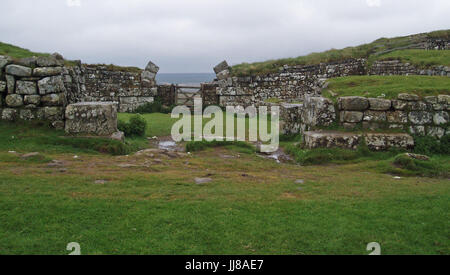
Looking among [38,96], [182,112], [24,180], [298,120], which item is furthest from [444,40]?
[24,180]

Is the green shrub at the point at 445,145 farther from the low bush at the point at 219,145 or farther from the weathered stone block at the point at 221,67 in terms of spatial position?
the weathered stone block at the point at 221,67

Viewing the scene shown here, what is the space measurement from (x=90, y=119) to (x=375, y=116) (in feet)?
30.5

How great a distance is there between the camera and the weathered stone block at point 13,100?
12.3 metres

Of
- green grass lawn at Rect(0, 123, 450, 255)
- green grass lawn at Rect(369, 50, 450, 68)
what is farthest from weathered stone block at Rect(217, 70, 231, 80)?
green grass lawn at Rect(0, 123, 450, 255)

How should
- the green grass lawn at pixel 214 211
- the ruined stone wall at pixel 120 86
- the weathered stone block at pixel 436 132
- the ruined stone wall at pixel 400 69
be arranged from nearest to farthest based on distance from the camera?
1. the green grass lawn at pixel 214 211
2. the weathered stone block at pixel 436 132
3. the ruined stone wall at pixel 400 69
4. the ruined stone wall at pixel 120 86

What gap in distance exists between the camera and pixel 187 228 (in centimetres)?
572

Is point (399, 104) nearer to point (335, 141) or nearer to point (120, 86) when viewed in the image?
point (335, 141)

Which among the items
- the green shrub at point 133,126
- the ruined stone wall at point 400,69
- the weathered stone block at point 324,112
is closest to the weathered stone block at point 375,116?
the weathered stone block at point 324,112

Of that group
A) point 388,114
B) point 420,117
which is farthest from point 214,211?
point 420,117

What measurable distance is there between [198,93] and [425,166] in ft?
54.4

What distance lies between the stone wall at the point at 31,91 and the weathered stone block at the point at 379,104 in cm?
1016

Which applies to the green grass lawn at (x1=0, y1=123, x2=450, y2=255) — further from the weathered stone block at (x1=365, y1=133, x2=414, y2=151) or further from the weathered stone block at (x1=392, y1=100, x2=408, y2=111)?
the weathered stone block at (x1=392, y1=100, x2=408, y2=111)

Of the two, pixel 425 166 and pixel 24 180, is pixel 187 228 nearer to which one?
pixel 24 180
